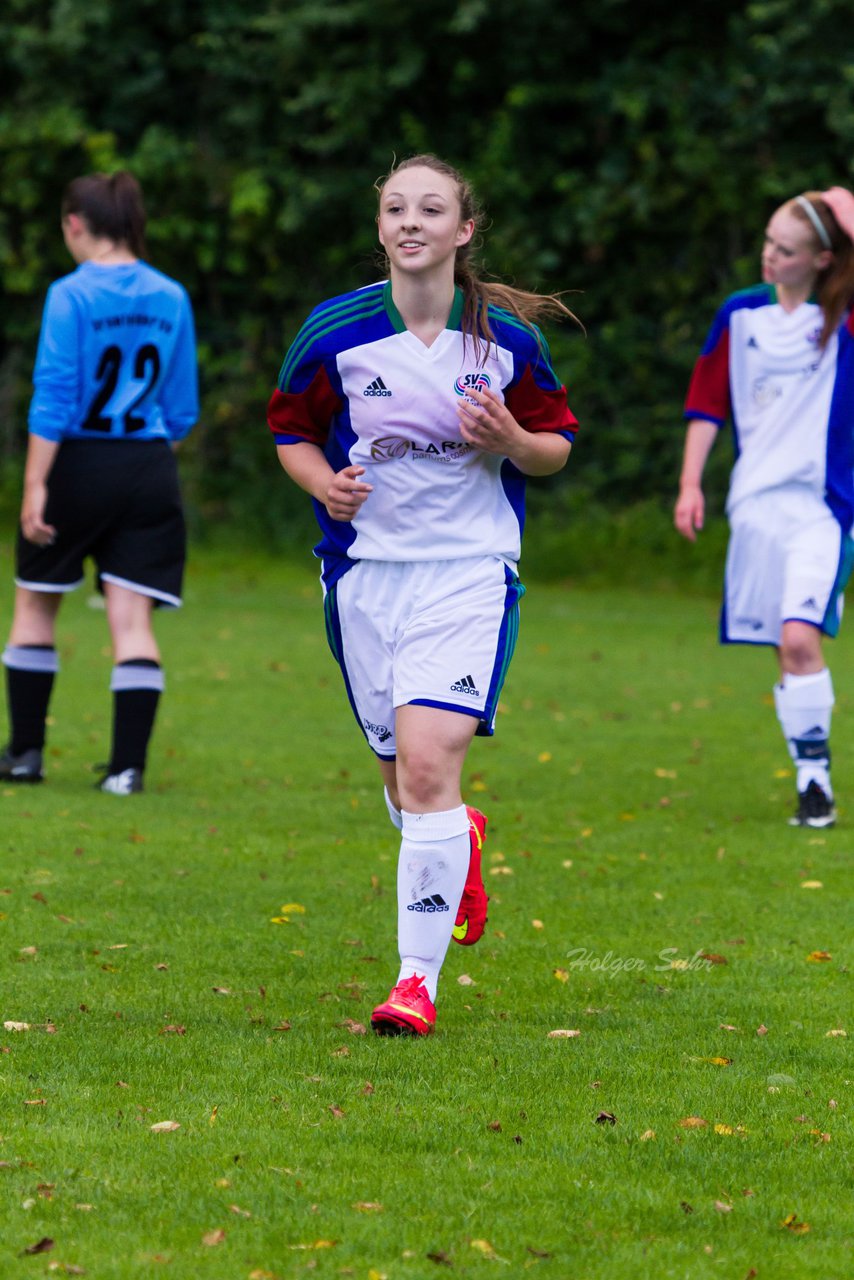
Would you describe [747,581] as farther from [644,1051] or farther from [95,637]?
[95,637]

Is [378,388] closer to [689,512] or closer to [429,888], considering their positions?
[429,888]

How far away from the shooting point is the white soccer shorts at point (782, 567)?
25.0 feet

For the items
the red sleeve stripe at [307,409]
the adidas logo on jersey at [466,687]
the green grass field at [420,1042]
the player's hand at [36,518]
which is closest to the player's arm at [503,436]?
the red sleeve stripe at [307,409]

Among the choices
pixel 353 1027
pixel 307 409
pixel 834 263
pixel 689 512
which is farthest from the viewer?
pixel 689 512

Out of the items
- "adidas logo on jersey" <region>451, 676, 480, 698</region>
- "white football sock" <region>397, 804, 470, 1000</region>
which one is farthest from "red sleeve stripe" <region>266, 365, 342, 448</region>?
"white football sock" <region>397, 804, 470, 1000</region>

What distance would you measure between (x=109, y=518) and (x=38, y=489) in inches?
14.6

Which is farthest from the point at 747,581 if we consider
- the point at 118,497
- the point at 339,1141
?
the point at 339,1141

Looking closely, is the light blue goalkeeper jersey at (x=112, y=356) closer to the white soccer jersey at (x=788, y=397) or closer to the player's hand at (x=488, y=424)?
the white soccer jersey at (x=788, y=397)

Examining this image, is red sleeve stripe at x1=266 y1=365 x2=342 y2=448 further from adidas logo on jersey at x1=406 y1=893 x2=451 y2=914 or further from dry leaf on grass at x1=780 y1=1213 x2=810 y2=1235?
dry leaf on grass at x1=780 y1=1213 x2=810 y2=1235

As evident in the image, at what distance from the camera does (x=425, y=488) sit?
15.6 feet

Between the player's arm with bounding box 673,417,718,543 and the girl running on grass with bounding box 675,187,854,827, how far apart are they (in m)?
0.01

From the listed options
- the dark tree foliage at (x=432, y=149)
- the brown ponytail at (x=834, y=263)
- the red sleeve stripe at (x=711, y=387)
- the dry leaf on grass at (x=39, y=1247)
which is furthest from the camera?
the dark tree foliage at (x=432, y=149)

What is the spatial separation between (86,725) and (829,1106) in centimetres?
696

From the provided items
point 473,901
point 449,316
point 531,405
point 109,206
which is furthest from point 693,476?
point 473,901
